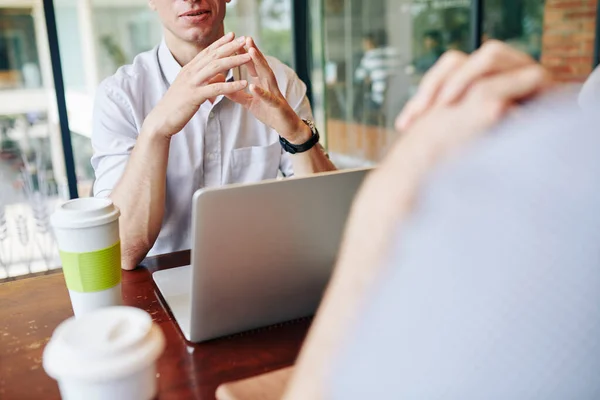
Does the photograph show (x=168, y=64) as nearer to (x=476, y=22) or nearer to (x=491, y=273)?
(x=491, y=273)

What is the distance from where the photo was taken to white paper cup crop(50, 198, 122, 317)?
2.74ft

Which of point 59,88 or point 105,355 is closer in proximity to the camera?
point 105,355

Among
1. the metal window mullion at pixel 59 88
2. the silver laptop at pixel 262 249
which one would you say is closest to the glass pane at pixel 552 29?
the metal window mullion at pixel 59 88

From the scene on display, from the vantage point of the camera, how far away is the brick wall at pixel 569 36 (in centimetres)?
381

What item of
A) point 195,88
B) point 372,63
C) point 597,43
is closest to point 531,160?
point 195,88

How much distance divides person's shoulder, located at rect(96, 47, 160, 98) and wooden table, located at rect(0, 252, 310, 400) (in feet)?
2.36

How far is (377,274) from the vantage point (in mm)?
371

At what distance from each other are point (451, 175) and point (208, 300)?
1.85 ft

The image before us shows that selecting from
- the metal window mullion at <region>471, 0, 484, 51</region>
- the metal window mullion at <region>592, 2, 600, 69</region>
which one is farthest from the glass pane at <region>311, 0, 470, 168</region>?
the metal window mullion at <region>592, 2, 600, 69</region>

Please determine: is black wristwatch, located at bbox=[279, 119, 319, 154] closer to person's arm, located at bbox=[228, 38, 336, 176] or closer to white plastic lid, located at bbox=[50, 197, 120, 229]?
person's arm, located at bbox=[228, 38, 336, 176]

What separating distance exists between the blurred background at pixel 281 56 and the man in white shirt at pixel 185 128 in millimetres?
319

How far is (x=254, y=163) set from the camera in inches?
69.7

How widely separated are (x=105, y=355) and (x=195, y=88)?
884 mm

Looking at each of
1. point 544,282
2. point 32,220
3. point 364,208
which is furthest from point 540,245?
point 32,220
